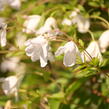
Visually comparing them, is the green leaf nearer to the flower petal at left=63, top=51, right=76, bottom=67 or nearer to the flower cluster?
the flower cluster

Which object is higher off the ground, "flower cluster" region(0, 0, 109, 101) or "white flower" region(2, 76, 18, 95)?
"flower cluster" region(0, 0, 109, 101)

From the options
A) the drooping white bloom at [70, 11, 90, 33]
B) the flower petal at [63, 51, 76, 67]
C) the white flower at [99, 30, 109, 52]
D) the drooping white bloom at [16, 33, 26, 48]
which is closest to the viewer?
the flower petal at [63, 51, 76, 67]

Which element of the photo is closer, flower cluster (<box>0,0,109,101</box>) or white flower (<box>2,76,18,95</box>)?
flower cluster (<box>0,0,109,101</box>)

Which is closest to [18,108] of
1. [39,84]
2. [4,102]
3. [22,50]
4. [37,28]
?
[4,102]

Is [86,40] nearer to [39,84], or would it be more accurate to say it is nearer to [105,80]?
[105,80]

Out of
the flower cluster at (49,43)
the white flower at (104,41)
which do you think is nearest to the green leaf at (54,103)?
the flower cluster at (49,43)

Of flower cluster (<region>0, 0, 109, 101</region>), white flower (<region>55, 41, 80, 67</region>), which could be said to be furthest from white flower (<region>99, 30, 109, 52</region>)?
white flower (<region>55, 41, 80, 67</region>)
